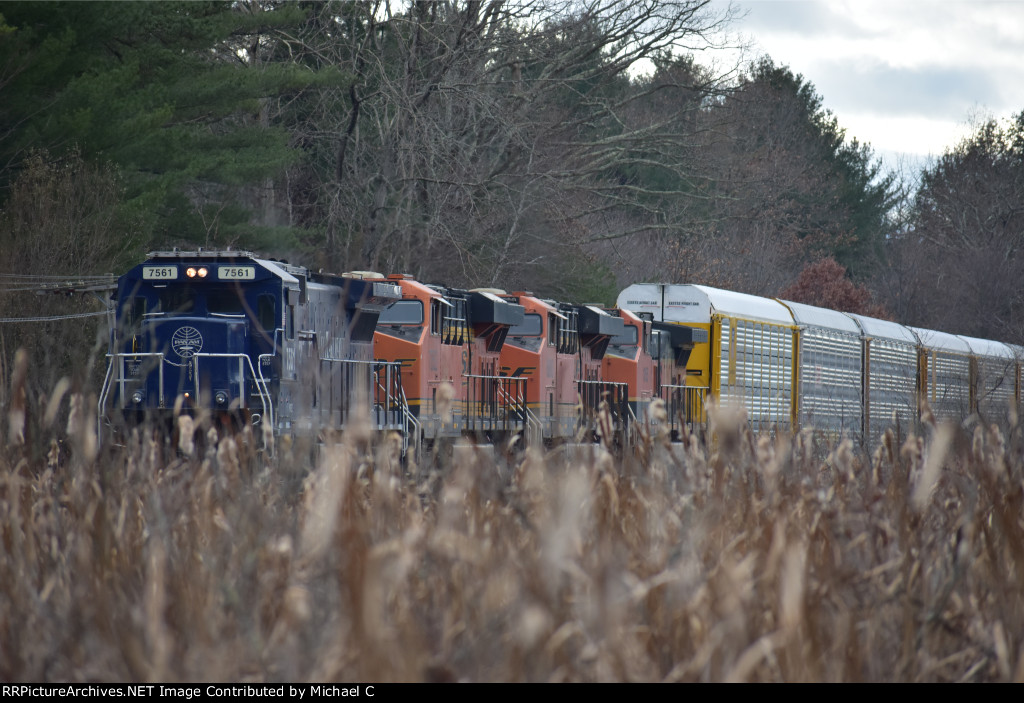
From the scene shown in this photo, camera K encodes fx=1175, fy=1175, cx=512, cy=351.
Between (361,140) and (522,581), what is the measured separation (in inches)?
1039

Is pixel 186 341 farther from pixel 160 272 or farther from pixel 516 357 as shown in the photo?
pixel 516 357

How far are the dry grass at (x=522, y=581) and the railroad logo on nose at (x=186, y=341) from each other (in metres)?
7.43

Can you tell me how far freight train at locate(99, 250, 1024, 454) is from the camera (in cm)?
1194

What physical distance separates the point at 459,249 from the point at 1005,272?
30.5m

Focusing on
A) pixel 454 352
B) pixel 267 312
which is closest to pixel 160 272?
pixel 267 312

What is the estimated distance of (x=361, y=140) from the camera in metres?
28.5

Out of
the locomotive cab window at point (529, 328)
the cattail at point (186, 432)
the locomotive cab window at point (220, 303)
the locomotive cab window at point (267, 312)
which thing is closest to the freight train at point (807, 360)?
the locomotive cab window at point (529, 328)

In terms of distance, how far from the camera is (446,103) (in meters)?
28.0

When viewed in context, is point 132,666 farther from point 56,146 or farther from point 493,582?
point 56,146

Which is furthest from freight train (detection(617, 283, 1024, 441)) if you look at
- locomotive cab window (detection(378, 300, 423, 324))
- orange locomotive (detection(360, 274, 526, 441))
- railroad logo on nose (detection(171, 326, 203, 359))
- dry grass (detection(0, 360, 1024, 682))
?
dry grass (detection(0, 360, 1024, 682))

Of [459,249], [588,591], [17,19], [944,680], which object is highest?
[17,19]

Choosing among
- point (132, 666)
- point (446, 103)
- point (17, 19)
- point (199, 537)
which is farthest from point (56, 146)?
point (132, 666)

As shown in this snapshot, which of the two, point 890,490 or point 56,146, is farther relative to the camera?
point 56,146

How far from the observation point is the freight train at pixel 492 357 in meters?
11.9
